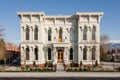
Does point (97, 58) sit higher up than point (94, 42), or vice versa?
point (94, 42)

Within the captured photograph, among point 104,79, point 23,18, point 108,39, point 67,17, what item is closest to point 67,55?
point 67,17

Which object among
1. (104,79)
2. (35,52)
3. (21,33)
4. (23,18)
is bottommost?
(104,79)

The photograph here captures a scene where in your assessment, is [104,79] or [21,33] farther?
[21,33]

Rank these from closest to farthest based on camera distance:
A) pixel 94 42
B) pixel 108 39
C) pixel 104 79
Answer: pixel 104 79, pixel 94 42, pixel 108 39

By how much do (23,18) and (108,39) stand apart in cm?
5442

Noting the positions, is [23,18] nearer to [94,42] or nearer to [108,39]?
[94,42]

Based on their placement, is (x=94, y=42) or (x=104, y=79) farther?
(x=94, y=42)

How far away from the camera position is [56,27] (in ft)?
155

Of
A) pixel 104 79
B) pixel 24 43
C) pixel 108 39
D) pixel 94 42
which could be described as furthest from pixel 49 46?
pixel 108 39

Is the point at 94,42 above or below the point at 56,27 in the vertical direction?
below

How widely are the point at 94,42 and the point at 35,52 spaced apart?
11.4 metres

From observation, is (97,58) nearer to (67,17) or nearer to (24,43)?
(67,17)

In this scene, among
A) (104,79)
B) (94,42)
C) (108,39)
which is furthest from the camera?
(108,39)

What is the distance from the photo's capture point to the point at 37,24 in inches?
1812
